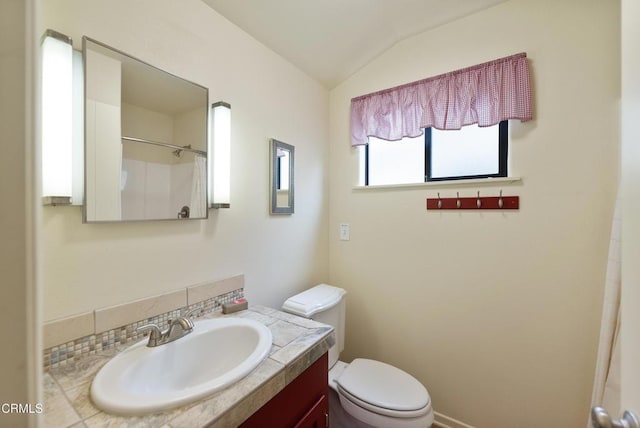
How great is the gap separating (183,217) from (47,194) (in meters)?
0.43

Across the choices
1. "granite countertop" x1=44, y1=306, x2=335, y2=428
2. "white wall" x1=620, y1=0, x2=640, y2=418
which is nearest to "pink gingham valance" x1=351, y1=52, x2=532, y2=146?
"white wall" x1=620, y1=0, x2=640, y2=418

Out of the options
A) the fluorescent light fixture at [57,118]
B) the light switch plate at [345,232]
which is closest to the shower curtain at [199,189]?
the fluorescent light fixture at [57,118]

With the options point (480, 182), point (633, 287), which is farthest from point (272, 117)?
point (633, 287)

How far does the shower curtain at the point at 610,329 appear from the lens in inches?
41.6

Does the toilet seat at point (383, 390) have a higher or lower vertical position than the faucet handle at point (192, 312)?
lower

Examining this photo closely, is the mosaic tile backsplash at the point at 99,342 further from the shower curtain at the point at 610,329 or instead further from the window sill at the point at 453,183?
the shower curtain at the point at 610,329

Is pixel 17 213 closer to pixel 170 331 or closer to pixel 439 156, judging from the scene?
pixel 170 331

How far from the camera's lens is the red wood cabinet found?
2.57 feet

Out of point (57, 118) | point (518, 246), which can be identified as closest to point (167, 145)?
point (57, 118)

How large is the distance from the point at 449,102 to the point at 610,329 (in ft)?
4.29

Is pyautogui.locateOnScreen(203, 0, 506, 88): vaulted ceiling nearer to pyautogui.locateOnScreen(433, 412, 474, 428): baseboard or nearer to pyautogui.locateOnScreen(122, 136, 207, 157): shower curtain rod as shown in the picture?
pyautogui.locateOnScreen(122, 136, 207, 157): shower curtain rod

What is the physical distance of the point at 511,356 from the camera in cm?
143

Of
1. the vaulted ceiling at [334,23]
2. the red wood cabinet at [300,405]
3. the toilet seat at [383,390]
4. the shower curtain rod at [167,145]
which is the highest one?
the vaulted ceiling at [334,23]

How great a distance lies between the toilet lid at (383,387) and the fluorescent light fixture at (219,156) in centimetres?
114
